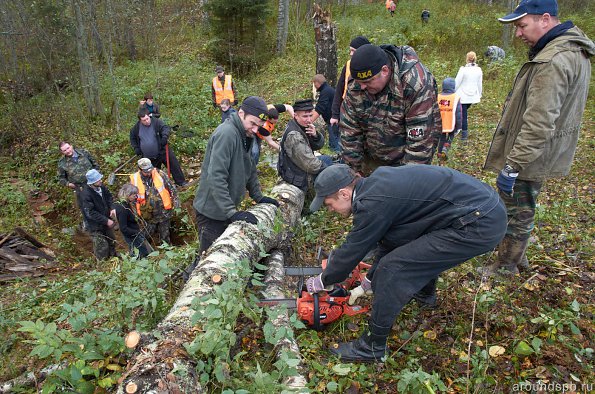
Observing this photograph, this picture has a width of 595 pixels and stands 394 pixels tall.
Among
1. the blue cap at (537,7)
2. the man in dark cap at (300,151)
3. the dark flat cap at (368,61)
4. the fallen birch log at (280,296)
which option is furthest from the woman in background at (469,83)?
the fallen birch log at (280,296)

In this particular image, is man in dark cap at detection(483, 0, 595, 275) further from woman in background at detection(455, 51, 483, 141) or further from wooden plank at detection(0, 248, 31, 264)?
wooden plank at detection(0, 248, 31, 264)

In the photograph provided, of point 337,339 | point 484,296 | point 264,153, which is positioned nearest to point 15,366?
point 337,339

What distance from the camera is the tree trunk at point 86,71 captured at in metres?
10.2

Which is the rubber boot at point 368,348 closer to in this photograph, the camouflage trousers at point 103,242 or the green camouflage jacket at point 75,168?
the camouflage trousers at point 103,242

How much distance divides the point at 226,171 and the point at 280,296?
53.4 inches

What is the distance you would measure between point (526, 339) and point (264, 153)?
6272 millimetres

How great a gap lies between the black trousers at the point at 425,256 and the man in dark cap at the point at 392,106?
1.24m

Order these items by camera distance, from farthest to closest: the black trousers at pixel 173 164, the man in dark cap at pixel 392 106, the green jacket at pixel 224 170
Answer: the black trousers at pixel 173 164 → the green jacket at pixel 224 170 → the man in dark cap at pixel 392 106

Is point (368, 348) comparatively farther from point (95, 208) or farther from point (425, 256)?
point (95, 208)

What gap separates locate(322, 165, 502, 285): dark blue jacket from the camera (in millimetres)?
2615

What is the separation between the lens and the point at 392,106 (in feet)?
12.2

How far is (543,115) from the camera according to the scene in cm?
296

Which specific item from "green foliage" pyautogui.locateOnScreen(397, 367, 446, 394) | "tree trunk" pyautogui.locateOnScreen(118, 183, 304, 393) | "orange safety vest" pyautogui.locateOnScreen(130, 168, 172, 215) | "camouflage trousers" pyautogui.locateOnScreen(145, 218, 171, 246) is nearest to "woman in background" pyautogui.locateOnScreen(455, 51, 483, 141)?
"tree trunk" pyautogui.locateOnScreen(118, 183, 304, 393)

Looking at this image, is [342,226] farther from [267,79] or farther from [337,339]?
[267,79]
